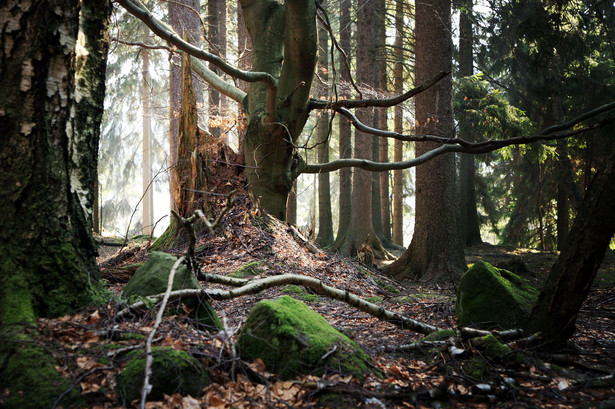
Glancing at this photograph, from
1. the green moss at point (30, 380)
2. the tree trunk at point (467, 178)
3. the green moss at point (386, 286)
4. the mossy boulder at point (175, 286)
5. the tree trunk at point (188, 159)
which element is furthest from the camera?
the tree trunk at point (467, 178)

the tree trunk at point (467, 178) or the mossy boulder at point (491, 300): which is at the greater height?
the tree trunk at point (467, 178)

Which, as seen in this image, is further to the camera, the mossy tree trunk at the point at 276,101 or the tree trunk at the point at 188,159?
the tree trunk at the point at 188,159

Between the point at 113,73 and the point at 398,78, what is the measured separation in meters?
15.8

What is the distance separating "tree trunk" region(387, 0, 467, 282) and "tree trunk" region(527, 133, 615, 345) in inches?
184

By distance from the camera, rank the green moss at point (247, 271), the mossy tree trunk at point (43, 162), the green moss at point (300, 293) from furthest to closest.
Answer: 1. the green moss at point (247, 271)
2. the green moss at point (300, 293)
3. the mossy tree trunk at point (43, 162)

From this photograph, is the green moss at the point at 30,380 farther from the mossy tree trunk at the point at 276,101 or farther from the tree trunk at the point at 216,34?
the tree trunk at the point at 216,34

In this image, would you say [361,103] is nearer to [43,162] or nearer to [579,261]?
[579,261]

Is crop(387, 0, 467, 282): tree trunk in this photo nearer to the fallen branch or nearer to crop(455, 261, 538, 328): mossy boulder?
crop(455, 261, 538, 328): mossy boulder

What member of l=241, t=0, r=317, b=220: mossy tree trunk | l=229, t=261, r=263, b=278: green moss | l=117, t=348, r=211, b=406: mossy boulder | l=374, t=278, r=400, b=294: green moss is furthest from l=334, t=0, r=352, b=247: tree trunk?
l=117, t=348, r=211, b=406: mossy boulder

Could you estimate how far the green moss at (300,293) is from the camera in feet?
17.6

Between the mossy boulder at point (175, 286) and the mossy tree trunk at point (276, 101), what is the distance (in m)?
3.68

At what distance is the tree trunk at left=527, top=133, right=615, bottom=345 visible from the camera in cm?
300

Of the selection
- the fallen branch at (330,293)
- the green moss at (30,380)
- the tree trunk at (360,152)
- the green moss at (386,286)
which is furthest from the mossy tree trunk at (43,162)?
Answer: the tree trunk at (360,152)

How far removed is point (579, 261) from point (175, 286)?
3083mm
